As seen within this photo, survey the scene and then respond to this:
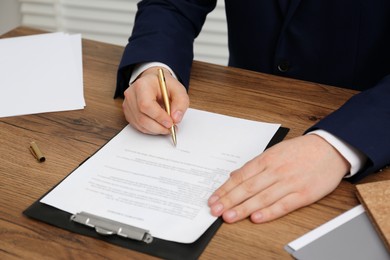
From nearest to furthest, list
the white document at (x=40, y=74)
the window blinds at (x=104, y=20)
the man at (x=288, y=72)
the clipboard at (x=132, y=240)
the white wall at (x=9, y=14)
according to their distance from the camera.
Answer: the clipboard at (x=132, y=240), the man at (x=288, y=72), the white document at (x=40, y=74), the window blinds at (x=104, y=20), the white wall at (x=9, y=14)

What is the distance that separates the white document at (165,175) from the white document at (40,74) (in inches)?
8.7

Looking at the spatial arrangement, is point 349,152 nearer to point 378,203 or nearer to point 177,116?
point 378,203

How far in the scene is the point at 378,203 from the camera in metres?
0.87

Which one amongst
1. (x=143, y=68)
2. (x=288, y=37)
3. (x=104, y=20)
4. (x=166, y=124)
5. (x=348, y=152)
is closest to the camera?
(x=348, y=152)

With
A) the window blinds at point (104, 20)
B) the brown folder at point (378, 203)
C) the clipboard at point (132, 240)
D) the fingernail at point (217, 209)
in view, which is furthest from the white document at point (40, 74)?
the window blinds at point (104, 20)

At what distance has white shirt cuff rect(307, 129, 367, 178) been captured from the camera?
3.11 feet

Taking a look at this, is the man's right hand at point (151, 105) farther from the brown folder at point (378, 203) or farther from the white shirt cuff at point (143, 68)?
the brown folder at point (378, 203)

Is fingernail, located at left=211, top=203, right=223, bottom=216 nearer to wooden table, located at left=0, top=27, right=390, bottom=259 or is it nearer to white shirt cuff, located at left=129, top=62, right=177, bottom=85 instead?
wooden table, located at left=0, top=27, right=390, bottom=259

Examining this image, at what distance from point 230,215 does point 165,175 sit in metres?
0.15

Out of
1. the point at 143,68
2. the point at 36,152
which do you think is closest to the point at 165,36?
the point at 143,68

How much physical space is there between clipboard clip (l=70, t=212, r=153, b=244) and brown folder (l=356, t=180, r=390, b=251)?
335mm

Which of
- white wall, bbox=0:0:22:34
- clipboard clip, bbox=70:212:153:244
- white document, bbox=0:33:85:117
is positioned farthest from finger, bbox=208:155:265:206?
white wall, bbox=0:0:22:34

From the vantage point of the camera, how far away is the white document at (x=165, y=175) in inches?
34.2

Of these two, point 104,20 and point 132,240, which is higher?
point 132,240
